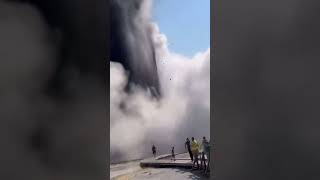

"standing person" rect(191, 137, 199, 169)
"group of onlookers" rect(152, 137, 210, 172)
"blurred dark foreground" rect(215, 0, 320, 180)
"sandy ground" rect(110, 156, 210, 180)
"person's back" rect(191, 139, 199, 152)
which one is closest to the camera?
"blurred dark foreground" rect(215, 0, 320, 180)

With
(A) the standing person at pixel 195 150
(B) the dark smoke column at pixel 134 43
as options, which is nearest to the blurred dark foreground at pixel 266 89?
(A) the standing person at pixel 195 150

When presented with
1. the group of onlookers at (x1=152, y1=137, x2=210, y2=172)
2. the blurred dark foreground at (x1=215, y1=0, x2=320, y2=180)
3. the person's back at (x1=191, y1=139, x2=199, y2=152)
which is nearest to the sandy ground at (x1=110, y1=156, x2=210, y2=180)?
the group of onlookers at (x1=152, y1=137, x2=210, y2=172)

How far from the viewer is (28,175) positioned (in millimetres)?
1743

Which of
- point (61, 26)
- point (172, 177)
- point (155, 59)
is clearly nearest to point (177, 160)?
point (172, 177)

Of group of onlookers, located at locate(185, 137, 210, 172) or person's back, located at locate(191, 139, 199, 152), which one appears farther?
person's back, located at locate(191, 139, 199, 152)

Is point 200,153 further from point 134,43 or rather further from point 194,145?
point 134,43

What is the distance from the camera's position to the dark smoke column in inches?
232

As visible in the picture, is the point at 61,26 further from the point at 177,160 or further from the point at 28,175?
the point at 177,160

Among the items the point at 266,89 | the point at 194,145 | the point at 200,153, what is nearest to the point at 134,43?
the point at 194,145

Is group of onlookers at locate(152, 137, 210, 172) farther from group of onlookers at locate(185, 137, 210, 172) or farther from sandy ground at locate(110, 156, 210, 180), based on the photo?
sandy ground at locate(110, 156, 210, 180)

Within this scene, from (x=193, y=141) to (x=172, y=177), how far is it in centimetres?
91

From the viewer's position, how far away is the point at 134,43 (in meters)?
6.04

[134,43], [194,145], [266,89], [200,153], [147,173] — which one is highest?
[134,43]

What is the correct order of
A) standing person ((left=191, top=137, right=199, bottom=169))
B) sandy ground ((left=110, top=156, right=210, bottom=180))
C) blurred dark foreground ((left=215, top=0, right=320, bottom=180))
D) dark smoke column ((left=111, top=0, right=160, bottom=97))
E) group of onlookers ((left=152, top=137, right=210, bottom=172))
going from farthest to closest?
dark smoke column ((left=111, top=0, right=160, bottom=97)), standing person ((left=191, top=137, right=199, bottom=169)), group of onlookers ((left=152, top=137, right=210, bottom=172)), sandy ground ((left=110, top=156, right=210, bottom=180)), blurred dark foreground ((left=215, top=0, right=320, bottom=180))
